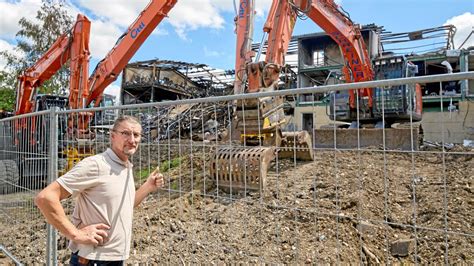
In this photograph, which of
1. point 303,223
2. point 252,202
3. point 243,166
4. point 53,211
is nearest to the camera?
point 53,211

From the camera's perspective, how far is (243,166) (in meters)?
5.18

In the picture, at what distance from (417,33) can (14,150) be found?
24341 mm

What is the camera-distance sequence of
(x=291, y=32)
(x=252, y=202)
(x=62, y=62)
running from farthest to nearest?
(x=62, y=62), (x=291, y=32), (x=252, y=202)

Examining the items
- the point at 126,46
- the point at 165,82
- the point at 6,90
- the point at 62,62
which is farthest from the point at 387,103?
the point at 6,90

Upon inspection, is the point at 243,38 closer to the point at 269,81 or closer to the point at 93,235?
the point at 269,81

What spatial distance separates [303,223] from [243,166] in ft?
4.27

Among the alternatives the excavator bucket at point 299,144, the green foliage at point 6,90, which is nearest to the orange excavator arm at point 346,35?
the excavator bucket at point 299,144

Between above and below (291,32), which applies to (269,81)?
below

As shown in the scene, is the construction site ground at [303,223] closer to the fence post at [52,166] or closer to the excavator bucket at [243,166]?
the excavator bucket at [243,166]

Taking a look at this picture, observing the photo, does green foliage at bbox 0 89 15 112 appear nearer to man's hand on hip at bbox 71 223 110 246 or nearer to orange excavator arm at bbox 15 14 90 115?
orange excavator arm at bbox 15 14 90 115

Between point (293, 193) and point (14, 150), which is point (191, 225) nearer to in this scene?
point (293, 193)

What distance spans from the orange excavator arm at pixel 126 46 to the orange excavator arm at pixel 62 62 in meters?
0.49

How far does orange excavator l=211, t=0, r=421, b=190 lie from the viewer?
17.0 ft

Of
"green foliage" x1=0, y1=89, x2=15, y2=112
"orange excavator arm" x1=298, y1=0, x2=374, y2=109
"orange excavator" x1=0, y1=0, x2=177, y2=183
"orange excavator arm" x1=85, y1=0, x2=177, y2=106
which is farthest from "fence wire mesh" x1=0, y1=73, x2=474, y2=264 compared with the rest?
"green foliage" x1=0, y1=89, x2=15, y2=112
